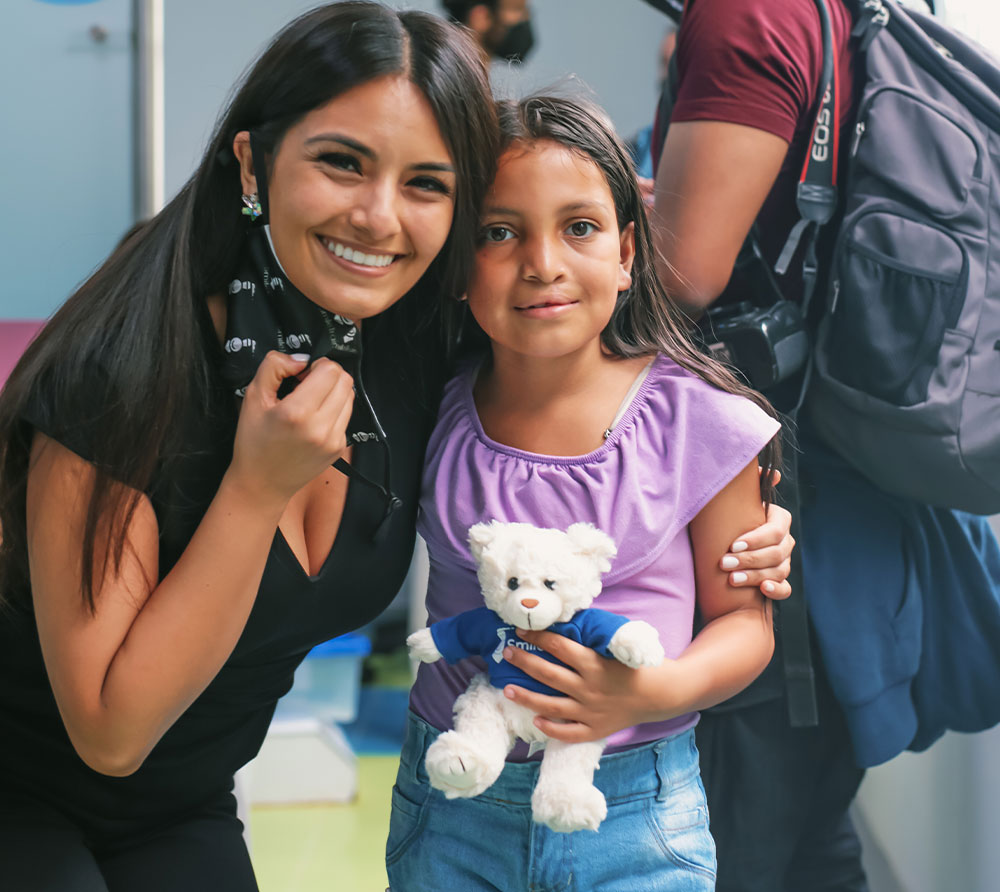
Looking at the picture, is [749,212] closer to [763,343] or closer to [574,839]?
[763,343]

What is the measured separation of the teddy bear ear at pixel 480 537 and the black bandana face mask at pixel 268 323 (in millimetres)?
226

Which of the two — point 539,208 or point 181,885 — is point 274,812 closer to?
point 181,885

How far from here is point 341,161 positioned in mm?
994

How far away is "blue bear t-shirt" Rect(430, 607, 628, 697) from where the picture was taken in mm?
979

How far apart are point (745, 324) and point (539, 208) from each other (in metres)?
0.36

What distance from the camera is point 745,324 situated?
1.29 m

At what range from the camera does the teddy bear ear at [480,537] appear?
993 mm

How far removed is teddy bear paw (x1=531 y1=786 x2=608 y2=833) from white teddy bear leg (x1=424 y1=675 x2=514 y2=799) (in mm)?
53

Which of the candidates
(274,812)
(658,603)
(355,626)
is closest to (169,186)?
(274,812)

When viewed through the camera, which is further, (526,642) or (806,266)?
(806,266)

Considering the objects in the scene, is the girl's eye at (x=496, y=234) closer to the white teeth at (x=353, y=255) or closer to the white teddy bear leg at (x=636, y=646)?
the white teeth at (x=353, y=255)

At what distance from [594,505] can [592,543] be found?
0.27 feet

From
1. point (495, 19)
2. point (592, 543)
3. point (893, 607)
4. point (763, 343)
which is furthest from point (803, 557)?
point (495, 19)

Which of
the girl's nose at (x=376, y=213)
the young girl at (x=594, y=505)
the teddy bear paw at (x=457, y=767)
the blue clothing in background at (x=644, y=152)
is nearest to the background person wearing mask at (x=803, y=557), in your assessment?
the young girl at (x=594, y=505)
